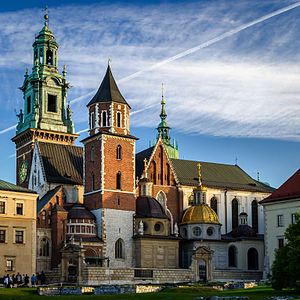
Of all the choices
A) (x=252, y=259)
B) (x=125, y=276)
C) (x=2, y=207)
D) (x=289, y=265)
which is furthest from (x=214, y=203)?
(x=289, y=265)

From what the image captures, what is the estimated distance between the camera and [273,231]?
70125 millimetres

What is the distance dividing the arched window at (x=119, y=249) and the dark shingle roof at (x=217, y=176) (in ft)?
49.6

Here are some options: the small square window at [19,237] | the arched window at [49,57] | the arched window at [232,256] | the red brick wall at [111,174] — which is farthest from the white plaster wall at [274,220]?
the arched window at [49,57]

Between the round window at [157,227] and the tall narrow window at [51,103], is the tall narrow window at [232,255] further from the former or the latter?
the tall narrow window at [51,103]

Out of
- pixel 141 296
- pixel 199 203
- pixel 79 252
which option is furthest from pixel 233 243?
pixel 141 296

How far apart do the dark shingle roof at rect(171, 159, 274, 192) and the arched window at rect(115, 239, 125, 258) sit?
15.1 m

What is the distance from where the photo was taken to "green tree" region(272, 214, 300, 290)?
4503cm

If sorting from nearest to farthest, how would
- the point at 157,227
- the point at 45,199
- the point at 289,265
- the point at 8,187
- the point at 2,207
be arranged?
the point at 289,265 < the point at 2,207 < the point at 8,187 < the point at 45,199 < the point at 157,227

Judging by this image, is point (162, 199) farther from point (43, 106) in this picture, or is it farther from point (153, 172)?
point (43, 106)

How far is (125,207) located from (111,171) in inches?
174

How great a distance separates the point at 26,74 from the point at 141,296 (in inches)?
2464

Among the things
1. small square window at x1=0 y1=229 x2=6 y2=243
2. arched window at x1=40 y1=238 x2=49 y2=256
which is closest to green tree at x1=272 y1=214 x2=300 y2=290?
small square window at x1=0 y1=229 x2=6 y2=243

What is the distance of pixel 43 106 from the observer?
94.5m

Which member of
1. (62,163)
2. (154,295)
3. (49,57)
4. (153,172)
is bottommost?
(154,295)
